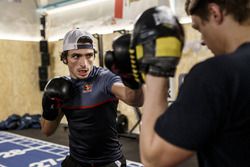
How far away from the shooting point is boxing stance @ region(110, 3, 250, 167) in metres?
→ 0.79

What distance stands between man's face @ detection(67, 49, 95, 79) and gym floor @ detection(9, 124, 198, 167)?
7.57ft

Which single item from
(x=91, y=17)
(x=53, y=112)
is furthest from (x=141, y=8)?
(x=53, y=112)

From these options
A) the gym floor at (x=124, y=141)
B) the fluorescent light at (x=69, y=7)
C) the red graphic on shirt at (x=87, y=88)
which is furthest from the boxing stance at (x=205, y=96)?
the fluorescent light at (x=69, y=7)

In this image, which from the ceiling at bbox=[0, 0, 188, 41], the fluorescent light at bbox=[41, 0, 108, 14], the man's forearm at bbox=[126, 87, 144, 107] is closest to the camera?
the man's forearm at bbox=[126, 87, 144, 107]

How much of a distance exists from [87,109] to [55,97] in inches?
9.0

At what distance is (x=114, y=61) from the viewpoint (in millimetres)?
1311

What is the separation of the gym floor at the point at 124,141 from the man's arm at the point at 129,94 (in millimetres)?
2372

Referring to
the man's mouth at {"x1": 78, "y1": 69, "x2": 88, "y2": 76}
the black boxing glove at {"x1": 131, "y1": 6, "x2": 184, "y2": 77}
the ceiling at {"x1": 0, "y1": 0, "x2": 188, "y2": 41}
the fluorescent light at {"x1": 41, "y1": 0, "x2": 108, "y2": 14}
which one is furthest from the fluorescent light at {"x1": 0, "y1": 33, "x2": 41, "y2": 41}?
the black boxing glove at {"x1": 131, "y1": 6, "x2": 184, "y2": 77}

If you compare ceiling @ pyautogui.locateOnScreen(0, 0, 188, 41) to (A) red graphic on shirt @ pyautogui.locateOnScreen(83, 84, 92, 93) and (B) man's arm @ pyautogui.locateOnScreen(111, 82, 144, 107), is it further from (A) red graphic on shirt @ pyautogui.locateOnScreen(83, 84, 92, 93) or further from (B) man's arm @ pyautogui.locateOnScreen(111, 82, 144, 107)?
(B) man's arm @ pyautogui.locateOnScreen(111, 82, 144, 107)

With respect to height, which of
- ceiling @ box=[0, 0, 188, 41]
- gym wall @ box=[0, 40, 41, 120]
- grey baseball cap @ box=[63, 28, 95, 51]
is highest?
ceiling @ box=[0, 0, 188, 41]

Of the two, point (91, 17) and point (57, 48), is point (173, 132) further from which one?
point (57, 48)

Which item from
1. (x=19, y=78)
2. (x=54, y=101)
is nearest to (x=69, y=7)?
(x=19, y=78)

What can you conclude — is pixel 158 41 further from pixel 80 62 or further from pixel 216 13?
pixel 80 62

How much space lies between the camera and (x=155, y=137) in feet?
2.75
